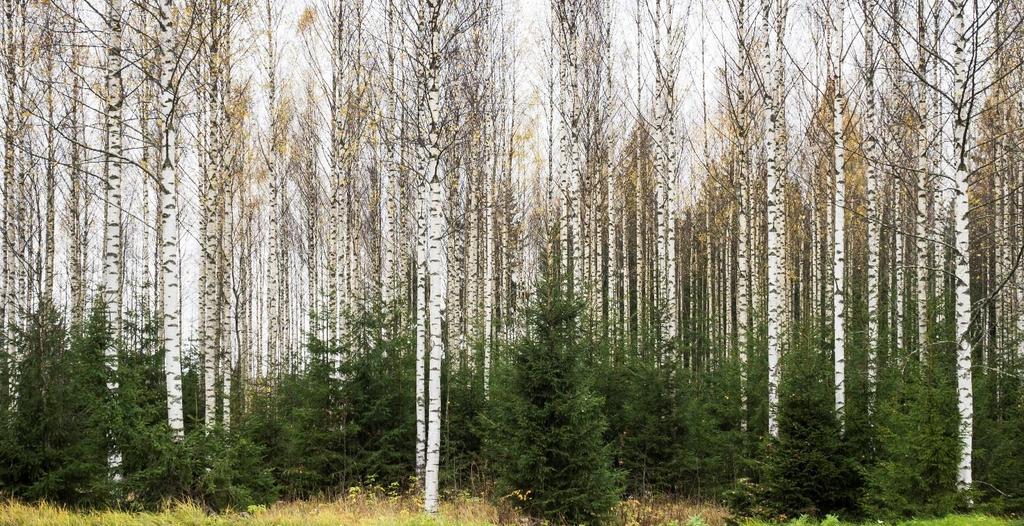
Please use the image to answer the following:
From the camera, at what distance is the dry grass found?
6613mm

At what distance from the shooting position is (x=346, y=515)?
8.13m

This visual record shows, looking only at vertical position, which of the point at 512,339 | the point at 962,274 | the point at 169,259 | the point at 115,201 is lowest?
the point at 512,339

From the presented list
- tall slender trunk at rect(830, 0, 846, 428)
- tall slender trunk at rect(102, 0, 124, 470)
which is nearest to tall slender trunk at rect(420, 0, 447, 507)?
tall slender trunk at rect(102, 0, 124, 470)

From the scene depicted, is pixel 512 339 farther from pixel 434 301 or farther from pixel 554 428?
pixel 554 428

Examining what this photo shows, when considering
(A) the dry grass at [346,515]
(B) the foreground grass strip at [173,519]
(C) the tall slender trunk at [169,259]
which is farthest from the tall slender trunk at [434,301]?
(C) the tall slender trunk at [169,259]

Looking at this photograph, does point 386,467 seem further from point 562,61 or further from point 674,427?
point 562,61

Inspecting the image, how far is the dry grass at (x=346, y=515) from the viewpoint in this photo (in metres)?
6.61

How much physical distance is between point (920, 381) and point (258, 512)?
924cm

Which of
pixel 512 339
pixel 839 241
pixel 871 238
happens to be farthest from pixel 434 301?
pixel 871 238

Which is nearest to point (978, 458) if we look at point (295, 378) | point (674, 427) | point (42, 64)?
point (674, 427)

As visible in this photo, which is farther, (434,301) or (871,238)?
(871,238)

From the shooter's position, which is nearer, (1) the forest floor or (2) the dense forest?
(1) the forest floor

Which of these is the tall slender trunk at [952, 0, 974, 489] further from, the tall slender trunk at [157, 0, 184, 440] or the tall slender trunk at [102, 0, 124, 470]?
the tall slender trunk at [102, 0, 124, 470]

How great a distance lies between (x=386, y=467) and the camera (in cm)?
1207
